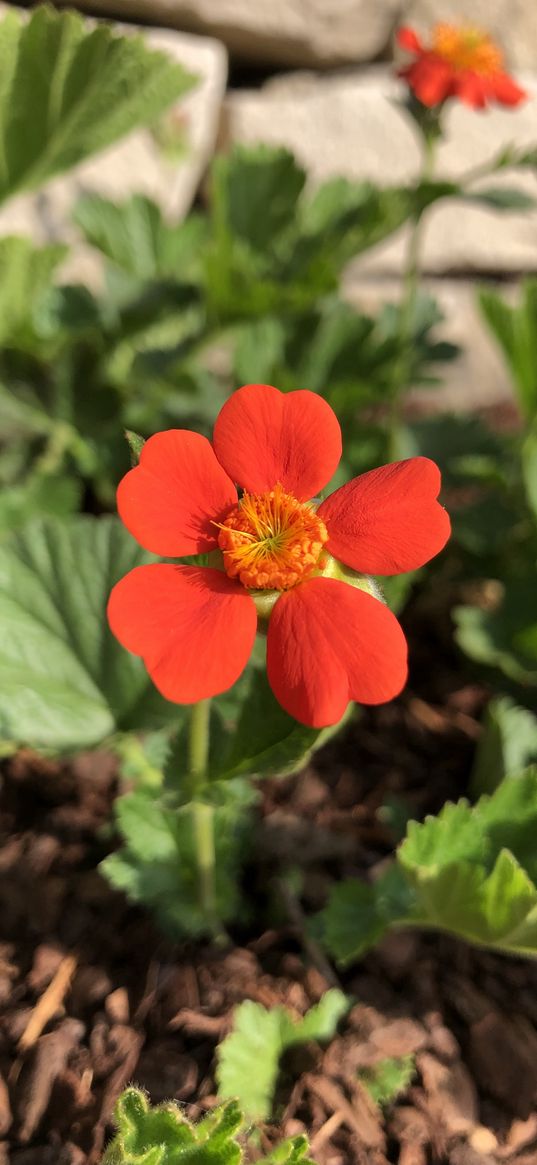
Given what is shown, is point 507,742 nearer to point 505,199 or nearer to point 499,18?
point 505,199

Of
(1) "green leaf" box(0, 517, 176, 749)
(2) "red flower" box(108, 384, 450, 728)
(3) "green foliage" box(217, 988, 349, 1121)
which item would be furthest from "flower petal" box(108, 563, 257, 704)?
(3) "green foliage" box(217, 988, 349, 1121)

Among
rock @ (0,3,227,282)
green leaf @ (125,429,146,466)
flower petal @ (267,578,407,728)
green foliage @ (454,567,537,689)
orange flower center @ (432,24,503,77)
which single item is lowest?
green foliage @ (454,567,537,689)

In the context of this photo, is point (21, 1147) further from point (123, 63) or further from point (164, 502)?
point (123, 63)

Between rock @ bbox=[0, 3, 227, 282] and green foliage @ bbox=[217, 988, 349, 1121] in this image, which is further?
rock @ bbox=[0, 3, 227, 282]

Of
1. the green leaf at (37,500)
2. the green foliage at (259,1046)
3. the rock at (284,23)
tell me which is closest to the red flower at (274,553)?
the green foliage at (259,1046)

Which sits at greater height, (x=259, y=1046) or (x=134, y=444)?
(x=134, y=444)

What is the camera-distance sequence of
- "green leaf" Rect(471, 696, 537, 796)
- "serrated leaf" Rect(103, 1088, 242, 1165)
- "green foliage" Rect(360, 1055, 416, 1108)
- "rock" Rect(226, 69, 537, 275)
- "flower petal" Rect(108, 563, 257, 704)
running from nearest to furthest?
"flower petal" Rect(108, 563, 257, 704) → "serrated leaf" Rect(103, 1088, 242, 1165) → "green foliage" Rect(360, 1055, 416, 1108) → "green leaf" Rect(471, 696, 537, 796) → "rock" Rect(226, 69, 537, 275)

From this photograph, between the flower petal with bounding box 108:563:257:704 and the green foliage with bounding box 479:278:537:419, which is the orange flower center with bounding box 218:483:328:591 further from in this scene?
the green foliage with bounding box 479:278:537:419

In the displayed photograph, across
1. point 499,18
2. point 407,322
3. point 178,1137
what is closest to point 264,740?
point 178,1137

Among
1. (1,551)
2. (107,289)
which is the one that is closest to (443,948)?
(1,551)
